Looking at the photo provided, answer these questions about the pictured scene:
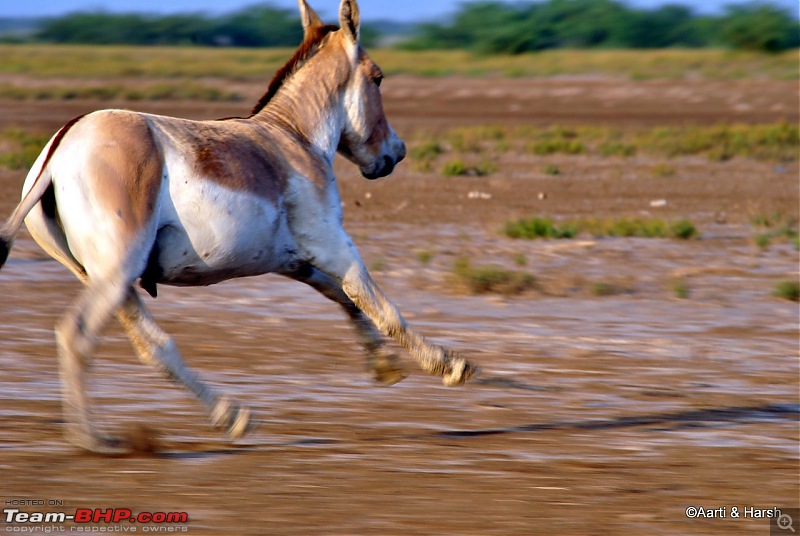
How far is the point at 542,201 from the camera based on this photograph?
60.6 ft

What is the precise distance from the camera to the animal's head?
6516 millimetres

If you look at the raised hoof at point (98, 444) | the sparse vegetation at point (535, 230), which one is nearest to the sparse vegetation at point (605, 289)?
the sparse vegetation at point (535, 230)

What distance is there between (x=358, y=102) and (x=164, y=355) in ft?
6.02

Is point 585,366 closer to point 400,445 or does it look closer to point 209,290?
point 400,445

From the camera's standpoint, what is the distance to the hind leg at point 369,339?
20.6 feet

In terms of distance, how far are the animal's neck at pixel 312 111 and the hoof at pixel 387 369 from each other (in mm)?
1029

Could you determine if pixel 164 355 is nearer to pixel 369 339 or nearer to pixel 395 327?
pixel 395 327

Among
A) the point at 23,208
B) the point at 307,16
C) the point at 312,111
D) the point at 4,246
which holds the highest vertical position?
the point at 307,16

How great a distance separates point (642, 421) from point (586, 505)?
180 centimetres

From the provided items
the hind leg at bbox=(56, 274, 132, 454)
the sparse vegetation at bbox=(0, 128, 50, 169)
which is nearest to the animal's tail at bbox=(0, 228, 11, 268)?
the hind leg at bbox=(56, 274, 132, 454)

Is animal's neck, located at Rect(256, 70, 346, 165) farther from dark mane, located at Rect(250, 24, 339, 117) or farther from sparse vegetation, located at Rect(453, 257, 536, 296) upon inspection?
sparse vegetation, located at Rect(453, 257, 536, 296)

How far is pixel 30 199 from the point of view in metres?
5.27

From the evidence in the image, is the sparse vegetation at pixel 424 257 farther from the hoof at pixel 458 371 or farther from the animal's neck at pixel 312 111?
the hoof at pixel 458 371

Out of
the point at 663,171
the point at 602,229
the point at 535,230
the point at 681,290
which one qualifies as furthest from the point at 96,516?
the point at 663,171
